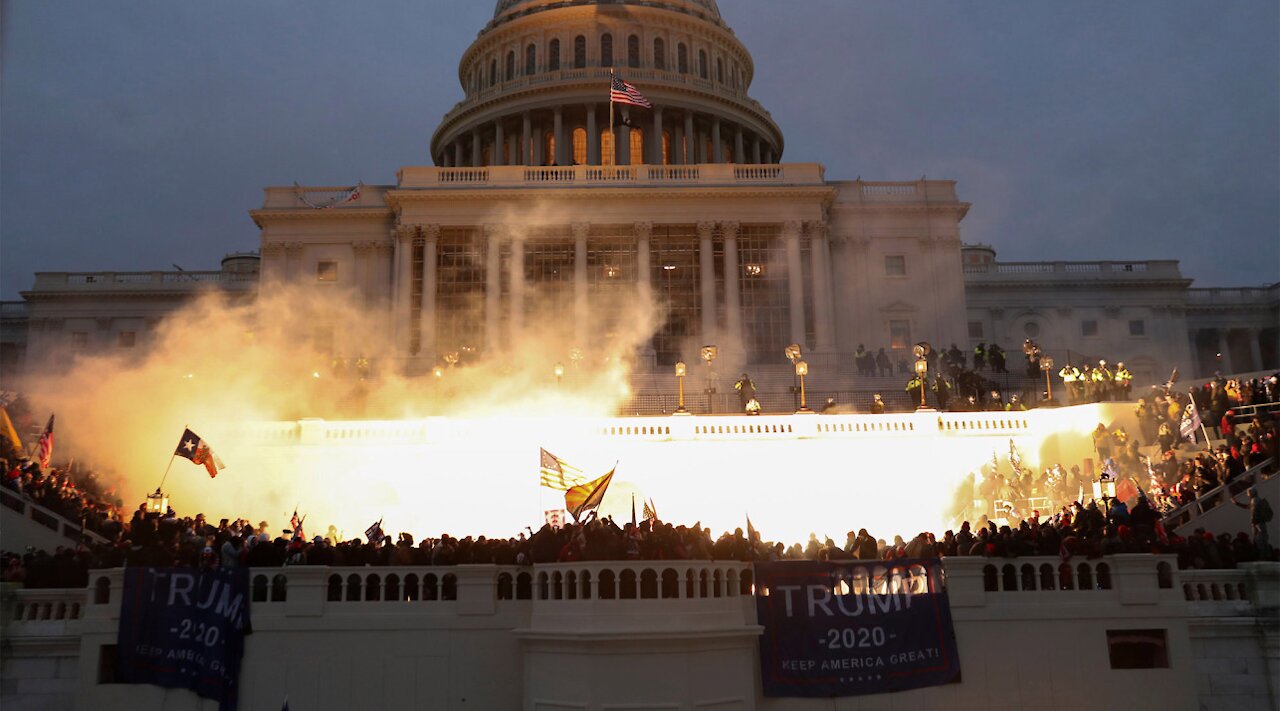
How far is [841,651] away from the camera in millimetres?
17609

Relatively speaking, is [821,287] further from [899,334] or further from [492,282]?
[492,282]

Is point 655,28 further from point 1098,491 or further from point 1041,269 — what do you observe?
point 1098,491

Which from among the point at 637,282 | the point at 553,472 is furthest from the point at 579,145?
the point at 553,472

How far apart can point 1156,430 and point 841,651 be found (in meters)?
17.8

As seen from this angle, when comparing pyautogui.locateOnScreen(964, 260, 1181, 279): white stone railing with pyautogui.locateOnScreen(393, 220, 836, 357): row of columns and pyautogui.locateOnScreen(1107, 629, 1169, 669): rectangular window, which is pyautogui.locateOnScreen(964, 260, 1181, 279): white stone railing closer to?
pyautogui.locateOnScreen(393, 220, 836, 357): row of columns

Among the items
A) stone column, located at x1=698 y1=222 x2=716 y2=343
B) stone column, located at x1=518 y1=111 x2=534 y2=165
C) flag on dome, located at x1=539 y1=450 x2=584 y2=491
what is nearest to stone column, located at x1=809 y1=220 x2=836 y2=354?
stone column, located at x1=698 y1=222 x2=716 y2=343

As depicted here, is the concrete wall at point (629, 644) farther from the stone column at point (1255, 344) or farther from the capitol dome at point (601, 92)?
the stone column at point (1255, 344)

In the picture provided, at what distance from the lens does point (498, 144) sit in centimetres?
7019

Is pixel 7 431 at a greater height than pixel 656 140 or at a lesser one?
lesser

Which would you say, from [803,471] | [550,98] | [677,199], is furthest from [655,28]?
[803,471]

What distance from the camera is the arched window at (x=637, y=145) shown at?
6925cm

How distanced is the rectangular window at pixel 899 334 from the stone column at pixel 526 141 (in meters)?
27.2

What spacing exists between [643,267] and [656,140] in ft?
66.4

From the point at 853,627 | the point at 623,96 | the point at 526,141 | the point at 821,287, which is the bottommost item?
the point at 853,627
